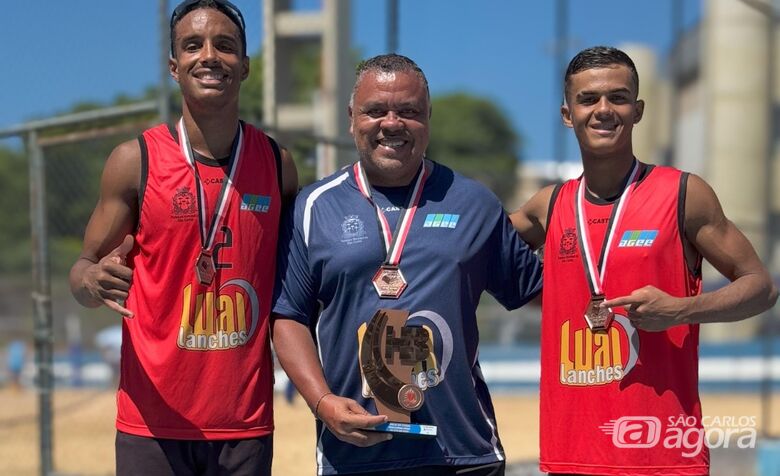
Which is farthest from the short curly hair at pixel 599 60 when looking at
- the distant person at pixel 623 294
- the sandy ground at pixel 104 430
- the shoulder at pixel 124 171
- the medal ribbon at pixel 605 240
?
the sandy ground at pixel 104 430

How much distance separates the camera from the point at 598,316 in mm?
3443

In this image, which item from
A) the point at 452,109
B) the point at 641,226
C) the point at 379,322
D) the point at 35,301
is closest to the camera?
the point at 379,322

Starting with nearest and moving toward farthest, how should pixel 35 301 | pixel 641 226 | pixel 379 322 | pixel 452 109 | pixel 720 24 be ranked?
pixel 379 322 → pixel 641 226 → pixel 35 301 → pixel 720 24 → pixel 452 109

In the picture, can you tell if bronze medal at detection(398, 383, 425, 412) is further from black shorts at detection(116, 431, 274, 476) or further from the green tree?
the green tree

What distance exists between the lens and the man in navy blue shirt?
3.35 metres

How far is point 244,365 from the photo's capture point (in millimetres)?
3641

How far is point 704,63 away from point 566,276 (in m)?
22.5

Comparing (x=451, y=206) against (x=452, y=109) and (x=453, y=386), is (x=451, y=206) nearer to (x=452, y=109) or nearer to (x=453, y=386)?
(x=453, y=386)

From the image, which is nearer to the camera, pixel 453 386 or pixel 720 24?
pixel 453 386

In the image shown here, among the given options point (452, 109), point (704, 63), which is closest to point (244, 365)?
point (704, 63)

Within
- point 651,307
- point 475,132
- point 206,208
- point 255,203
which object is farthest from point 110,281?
point 475,132

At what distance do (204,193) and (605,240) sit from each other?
1335 mm

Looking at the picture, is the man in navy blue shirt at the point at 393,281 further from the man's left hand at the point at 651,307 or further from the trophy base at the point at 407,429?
the man's left hand at the point at 651,307

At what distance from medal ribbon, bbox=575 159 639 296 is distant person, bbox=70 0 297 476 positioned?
102cm
